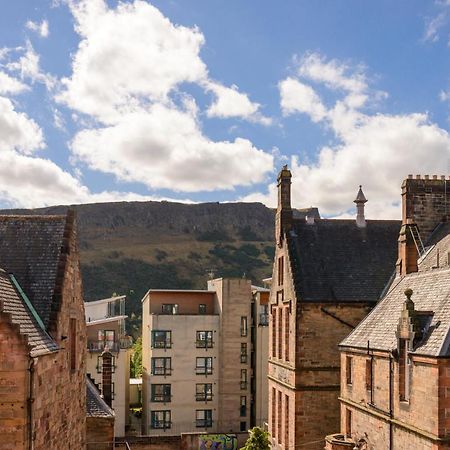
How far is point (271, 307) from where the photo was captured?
36.3m

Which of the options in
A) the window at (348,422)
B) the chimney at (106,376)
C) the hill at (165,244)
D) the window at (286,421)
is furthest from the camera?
the hill at (165,244)

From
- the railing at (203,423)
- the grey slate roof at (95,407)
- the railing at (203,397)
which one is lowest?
the railing at (203,423)

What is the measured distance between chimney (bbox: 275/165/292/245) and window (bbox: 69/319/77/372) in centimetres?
1519

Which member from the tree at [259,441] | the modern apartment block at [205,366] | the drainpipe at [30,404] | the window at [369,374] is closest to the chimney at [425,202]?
the window at [369,374]

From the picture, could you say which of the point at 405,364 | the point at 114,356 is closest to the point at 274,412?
the point at 405,364

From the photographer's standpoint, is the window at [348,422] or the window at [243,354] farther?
the window at [243,354]

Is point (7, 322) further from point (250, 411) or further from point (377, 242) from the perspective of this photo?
point (250, 411)

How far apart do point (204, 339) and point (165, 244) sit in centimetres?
8950

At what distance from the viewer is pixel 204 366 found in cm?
5206

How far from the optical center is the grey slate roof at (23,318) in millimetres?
15557

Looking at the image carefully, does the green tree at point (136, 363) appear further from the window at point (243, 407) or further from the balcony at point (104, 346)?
the balcony at point (104, 346)

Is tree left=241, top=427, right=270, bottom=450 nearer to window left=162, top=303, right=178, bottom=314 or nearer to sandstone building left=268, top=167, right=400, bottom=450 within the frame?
sandstone building left=268, top=167, right=400, bottom=450

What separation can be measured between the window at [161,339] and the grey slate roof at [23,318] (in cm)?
3321

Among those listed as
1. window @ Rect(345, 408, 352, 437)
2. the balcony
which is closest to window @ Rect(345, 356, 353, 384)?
window @ Rect(345, 408, 352, 437)
